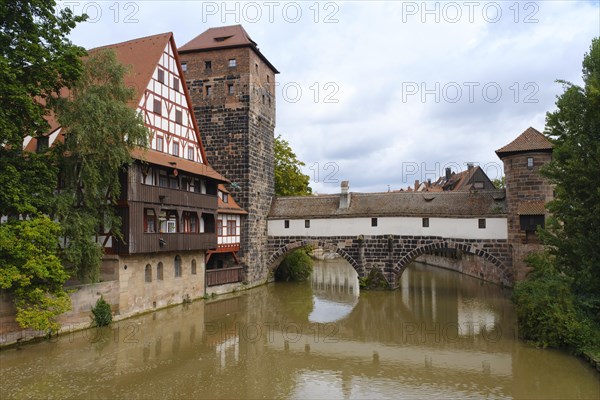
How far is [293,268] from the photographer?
34094 millimetres

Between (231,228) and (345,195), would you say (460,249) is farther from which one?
(231,228)

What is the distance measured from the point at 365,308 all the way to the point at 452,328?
5.36m

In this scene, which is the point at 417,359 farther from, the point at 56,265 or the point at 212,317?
the point at 56,265

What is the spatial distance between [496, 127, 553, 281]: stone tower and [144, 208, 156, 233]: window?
18.4m

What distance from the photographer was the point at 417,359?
14.7 metres

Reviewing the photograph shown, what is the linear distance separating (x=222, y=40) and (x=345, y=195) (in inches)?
495

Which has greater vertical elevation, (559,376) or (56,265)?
(56,265)

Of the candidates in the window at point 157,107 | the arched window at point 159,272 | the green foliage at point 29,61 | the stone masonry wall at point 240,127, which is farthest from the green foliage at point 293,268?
the green foliage at point 29,61

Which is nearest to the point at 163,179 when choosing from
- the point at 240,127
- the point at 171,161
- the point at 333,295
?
the point at 171,161

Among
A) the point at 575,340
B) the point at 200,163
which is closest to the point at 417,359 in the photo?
the point at 575,340

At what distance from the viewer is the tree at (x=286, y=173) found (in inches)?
1506

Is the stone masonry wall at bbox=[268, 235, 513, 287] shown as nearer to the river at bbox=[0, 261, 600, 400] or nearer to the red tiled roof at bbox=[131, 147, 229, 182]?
the river at bbox=[0, 261, 600, 400]

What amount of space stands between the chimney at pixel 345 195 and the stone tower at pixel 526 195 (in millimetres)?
9295

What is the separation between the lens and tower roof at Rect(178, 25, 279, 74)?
29891mm
